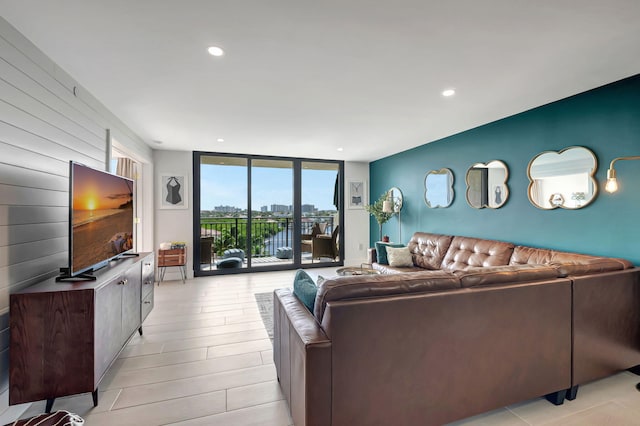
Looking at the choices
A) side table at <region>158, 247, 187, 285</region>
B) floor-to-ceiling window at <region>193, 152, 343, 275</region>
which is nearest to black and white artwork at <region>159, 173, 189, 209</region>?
floor-to-ceiling window at <region>193, 152, 343, 275</region>

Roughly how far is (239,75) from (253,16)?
78 centimetres

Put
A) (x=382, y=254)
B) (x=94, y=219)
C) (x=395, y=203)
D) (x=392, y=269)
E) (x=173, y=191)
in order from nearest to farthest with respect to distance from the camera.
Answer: (x=94, y=219) → (x=392, y=269) → (x=382, y=254) → (x=173, y=191) → (x=395, y=203)

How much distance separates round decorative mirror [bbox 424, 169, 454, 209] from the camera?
14.7 feet

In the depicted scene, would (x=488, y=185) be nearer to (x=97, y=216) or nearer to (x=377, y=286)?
(x=377, y=286)

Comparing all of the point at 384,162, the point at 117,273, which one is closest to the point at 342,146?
the point at 384,162

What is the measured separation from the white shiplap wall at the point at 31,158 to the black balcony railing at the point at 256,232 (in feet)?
10.8

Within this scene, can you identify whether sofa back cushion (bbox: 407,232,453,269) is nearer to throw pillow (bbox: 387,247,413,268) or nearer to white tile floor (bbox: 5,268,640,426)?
throw pillow (bbox: 387,247,413,268)

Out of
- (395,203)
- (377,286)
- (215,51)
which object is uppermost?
(215,51)

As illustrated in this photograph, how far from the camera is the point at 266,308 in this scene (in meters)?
3.76

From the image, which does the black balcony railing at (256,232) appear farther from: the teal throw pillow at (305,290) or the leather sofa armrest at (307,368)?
the leather sofa armrest at (307,368)

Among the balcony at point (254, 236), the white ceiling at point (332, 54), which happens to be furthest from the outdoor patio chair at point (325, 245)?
the white ceiling at point (332, 54)

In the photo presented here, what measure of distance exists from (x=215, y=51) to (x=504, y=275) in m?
2.48

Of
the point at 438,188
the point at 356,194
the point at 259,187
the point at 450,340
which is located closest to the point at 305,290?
the point at 450,340

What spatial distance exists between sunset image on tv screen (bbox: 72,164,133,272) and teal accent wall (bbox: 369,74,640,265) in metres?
4.32
